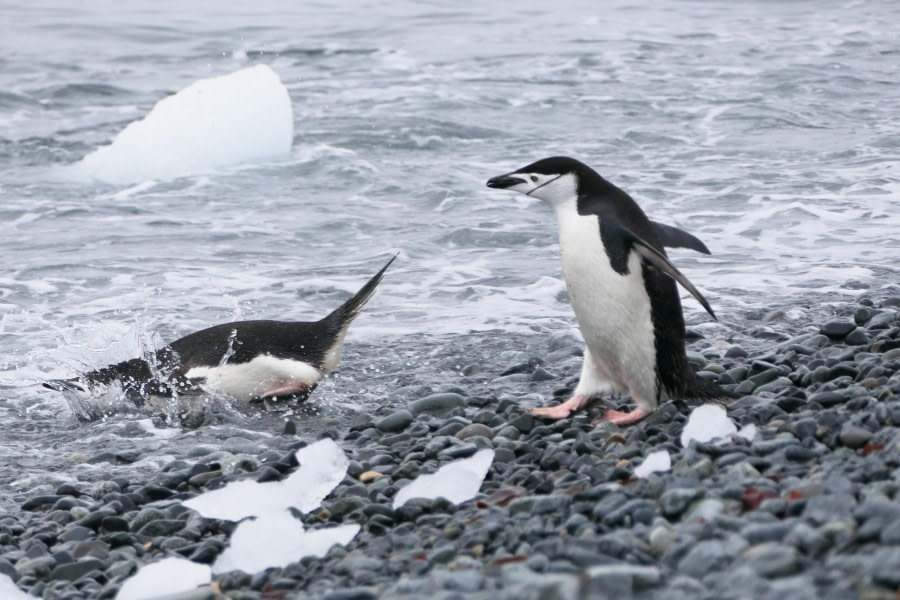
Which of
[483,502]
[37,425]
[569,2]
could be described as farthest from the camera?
[569,2]

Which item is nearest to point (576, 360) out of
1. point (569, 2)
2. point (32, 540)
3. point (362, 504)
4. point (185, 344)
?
point (185, 344)

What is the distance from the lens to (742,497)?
9.06ft

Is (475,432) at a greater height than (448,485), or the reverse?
(448,485)

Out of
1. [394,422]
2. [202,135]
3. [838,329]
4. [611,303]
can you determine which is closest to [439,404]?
[394,422]

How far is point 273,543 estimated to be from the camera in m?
3.18

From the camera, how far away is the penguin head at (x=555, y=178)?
4379mm

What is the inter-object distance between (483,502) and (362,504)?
376mm

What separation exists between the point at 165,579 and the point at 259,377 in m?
2.17

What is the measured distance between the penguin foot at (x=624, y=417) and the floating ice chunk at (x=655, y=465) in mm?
854

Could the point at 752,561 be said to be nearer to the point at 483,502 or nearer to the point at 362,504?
the point at 483,502

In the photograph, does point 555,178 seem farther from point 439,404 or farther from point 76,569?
point 76,569

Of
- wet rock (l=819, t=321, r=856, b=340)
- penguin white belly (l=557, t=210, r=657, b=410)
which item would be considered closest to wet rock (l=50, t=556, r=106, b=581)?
penguin white belly (l=557, t=210, r=657, b=410)

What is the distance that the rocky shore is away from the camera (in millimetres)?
2320

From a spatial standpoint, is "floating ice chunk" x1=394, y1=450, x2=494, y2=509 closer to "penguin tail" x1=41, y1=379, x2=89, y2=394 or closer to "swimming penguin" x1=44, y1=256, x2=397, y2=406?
"swimming penguin" x1=44, y1=256, x2=397, y2=406
